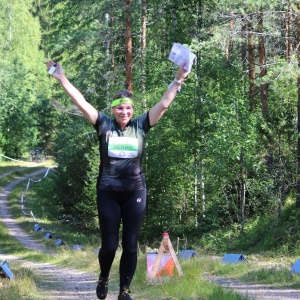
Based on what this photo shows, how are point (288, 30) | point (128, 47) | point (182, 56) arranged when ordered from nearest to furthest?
point (182, 56) < point (288, 30) < point (128, 47)

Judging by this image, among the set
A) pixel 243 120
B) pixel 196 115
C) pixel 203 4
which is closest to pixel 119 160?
pixel 243 120

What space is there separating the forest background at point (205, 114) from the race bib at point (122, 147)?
953 cm

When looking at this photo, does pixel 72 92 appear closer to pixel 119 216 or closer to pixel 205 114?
pixel 119 216

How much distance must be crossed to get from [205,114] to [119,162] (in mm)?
16519

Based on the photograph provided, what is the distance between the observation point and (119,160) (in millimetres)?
5027

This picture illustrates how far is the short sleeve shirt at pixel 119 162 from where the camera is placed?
5.03m

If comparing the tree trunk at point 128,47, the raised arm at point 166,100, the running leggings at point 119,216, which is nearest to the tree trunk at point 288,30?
the tree trunk at point 128,47

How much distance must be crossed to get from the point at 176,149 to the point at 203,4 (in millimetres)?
5464

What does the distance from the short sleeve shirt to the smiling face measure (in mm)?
42

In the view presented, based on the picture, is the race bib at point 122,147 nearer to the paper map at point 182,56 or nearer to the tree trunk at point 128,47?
the paper map at point 182,56

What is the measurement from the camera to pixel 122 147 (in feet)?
16.5

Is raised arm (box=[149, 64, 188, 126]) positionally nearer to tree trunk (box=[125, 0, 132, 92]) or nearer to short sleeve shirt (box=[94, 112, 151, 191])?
short sleeve shirt (box=[94, 112, 151, 191])

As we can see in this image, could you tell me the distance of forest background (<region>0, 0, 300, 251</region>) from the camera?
55.8 feet

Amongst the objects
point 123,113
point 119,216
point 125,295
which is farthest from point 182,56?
point 125,295
